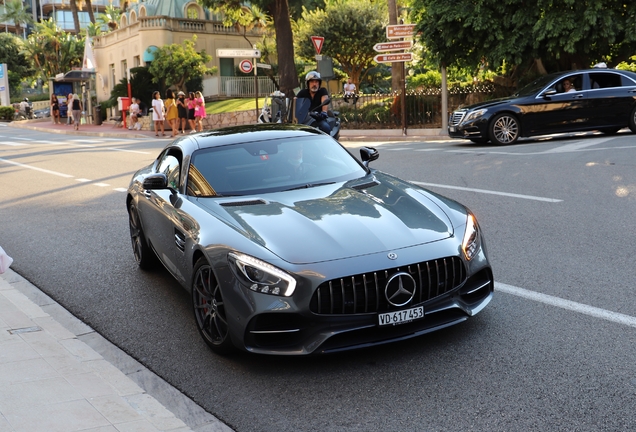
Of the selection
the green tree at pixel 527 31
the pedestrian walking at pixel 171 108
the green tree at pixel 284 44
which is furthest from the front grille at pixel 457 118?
the green tree at pixel 284 44

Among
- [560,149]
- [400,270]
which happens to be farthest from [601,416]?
[560,149]

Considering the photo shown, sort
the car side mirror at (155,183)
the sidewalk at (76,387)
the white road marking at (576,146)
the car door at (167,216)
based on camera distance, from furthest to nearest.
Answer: the white road marking at (576,146) → the car side mirror at (155,183) → the car door at (167,216) → the sidewalk at (76,387)

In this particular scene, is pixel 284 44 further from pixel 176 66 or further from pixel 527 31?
pixel 527 31

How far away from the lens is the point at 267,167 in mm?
6164

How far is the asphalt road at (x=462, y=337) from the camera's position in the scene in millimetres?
3988

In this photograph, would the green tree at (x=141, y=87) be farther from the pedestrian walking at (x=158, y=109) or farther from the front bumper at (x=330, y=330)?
the front bumper at (x=330, y=330)

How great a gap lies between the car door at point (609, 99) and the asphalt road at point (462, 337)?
752 cm

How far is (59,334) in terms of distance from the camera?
548 cm

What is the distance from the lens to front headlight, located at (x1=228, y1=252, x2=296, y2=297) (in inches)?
175

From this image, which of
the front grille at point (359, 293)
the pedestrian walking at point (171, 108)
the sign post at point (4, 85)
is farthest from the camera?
the sign post at point (4, 85)

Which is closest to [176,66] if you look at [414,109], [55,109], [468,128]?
[55,109]

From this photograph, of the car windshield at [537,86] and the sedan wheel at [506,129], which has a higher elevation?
the car windshield at [537,86]

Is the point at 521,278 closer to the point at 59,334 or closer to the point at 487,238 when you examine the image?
the point at 487,238

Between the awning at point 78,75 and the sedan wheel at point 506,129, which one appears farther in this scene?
the awning at point 78,75
